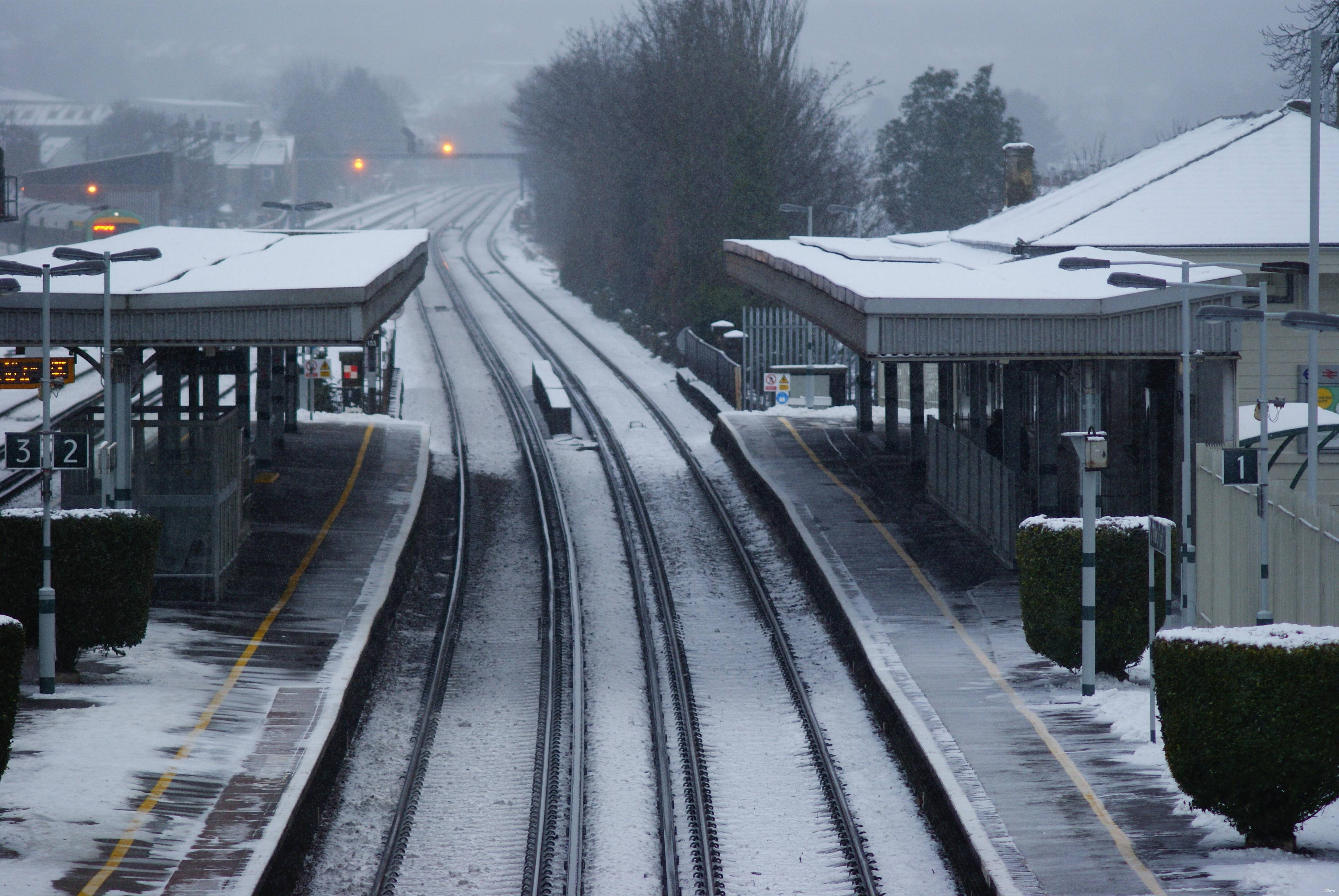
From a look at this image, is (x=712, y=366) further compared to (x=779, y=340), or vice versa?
(x=712, y=366)

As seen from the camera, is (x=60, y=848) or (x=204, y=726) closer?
(x=60, y=848)

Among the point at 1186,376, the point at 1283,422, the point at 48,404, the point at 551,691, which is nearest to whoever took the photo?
the point at 48,404

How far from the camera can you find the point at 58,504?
86.1ft

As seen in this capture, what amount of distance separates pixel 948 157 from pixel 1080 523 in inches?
2562

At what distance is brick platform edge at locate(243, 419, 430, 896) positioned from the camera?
1140cm

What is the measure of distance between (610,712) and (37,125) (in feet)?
535

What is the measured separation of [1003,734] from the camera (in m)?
14.5

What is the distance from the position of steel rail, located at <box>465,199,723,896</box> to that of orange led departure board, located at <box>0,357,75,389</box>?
28.8 feet

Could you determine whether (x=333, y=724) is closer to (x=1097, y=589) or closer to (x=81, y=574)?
(x=81, y=574)

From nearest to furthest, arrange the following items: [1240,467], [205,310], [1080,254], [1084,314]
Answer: [1240,467] → [1084,314] → [205,310] → [1080,254]

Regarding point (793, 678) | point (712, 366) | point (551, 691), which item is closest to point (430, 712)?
point (551, 691)

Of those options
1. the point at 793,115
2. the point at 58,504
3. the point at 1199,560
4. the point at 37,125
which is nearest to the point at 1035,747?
the point at 1199,560

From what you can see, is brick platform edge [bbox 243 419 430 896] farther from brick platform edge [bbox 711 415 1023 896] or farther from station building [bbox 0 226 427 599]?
brick platform edge [bbox 711 415 1023 896]

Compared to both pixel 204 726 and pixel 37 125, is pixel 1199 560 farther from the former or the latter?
pixel 37 125
